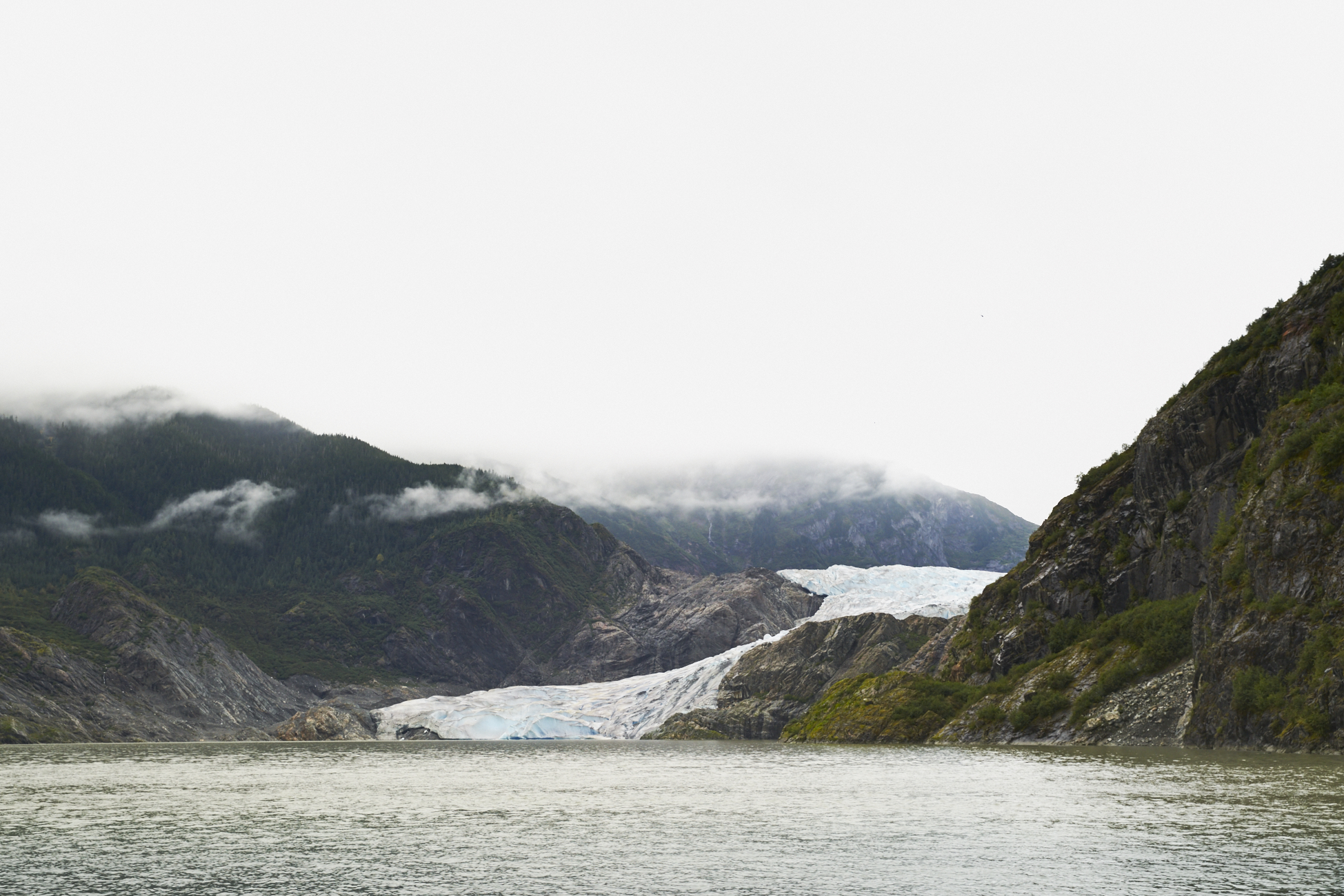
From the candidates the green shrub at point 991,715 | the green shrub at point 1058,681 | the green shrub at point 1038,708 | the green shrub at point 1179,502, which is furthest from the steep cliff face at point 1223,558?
the green shrub at point 991,715

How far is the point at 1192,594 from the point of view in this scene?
108 metres

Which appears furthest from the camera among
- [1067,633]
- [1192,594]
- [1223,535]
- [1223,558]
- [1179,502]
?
[1067,633]

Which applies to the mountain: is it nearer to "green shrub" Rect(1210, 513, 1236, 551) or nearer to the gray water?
"green shrub" Rect(1210, 513, 1236, 551)

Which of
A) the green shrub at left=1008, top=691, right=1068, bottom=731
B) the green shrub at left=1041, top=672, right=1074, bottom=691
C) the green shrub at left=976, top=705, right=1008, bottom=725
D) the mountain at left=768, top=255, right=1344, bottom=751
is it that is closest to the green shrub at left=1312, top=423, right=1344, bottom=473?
the mountain at left=768, top=255, right=1344, bottom=751

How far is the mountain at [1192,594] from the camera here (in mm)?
73938

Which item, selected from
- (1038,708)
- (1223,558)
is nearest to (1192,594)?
(1038,708)

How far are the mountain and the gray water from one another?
11.5 meters

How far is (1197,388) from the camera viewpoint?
11781cm

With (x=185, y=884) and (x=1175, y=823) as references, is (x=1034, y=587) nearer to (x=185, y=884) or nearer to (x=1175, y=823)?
(x=1175, y=823)

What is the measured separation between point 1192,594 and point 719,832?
287ft

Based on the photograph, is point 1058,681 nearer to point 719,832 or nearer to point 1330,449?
point 1330,449

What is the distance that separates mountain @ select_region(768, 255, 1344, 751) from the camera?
7394cm

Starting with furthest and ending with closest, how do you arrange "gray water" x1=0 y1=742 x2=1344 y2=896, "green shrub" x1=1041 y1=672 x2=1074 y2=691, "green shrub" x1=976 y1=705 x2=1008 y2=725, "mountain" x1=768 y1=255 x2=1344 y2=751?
"green shrub" x1=976 y1=705 x2=1008 y2=725 < "green shrub" x1=1041 y1=672 x2=1074 y2=691 < "mountain" x1=768 y1=255 x2=1344 y2=751 < "gray water" x1=0 y1=742 x2=1344 y2=896

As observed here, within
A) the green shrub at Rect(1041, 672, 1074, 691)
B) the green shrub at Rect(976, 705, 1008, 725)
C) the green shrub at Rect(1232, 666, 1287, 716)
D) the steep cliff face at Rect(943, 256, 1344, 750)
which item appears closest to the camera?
the green shrub at Rect(1232, 666, 1287, 716)
